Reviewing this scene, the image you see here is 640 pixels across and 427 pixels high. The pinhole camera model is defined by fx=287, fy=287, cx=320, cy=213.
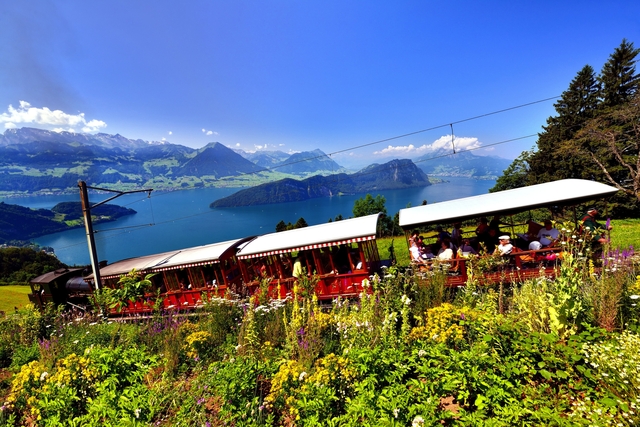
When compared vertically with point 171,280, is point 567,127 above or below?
above

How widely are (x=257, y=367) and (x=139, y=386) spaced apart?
157 cm

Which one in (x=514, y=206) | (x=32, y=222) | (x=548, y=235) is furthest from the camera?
(x=32, y=222)

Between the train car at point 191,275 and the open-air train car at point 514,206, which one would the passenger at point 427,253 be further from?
the train car at point 191,275

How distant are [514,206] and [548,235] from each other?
181 cm

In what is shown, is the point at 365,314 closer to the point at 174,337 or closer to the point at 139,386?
the point at 139,386

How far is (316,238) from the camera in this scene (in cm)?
842

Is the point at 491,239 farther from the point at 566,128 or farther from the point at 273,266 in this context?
the point at 566,128

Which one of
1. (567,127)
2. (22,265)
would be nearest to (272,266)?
(567,127)

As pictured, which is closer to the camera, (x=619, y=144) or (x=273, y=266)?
(x=273, y=266)

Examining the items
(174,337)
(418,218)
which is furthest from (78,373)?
(418,218)

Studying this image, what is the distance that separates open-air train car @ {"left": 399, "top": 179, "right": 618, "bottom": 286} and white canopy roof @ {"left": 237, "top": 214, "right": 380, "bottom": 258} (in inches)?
43.1

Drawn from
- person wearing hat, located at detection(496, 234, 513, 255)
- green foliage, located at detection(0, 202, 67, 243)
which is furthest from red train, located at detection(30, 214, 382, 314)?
green foliage, located at detection(0, 202, 67, 243)

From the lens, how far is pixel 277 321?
19.2 ft

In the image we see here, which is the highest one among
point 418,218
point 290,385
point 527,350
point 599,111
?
point 599,111
